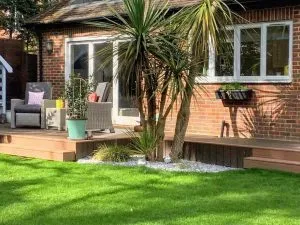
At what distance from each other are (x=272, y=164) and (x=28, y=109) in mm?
5727

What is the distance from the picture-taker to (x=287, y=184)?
22.7 ft

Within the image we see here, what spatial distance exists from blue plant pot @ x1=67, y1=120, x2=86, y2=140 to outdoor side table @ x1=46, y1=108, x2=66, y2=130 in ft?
6.41

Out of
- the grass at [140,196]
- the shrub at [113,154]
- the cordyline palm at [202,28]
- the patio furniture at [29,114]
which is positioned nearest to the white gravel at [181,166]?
the shrub at [113,154]

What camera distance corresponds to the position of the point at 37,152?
915 centimetres

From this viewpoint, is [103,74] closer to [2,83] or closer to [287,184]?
[2,83]

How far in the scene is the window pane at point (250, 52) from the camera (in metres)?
10.1

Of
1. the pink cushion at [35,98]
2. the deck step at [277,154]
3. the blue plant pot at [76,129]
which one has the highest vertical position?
the pink cushion at [35,98]

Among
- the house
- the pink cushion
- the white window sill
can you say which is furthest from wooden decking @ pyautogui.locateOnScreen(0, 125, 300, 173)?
the pink cushion

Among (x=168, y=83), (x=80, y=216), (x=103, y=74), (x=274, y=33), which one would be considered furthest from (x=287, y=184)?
(x=103, y=74)

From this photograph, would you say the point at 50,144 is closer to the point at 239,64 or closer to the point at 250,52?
the point at 239,64

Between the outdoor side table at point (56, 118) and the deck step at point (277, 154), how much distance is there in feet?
14.1

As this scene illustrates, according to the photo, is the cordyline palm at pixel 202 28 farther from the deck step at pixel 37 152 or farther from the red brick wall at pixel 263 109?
the deck step at pixel 37 152

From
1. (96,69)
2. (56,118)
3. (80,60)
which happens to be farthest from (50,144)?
(80,60)

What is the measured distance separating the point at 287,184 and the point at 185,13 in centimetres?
290
